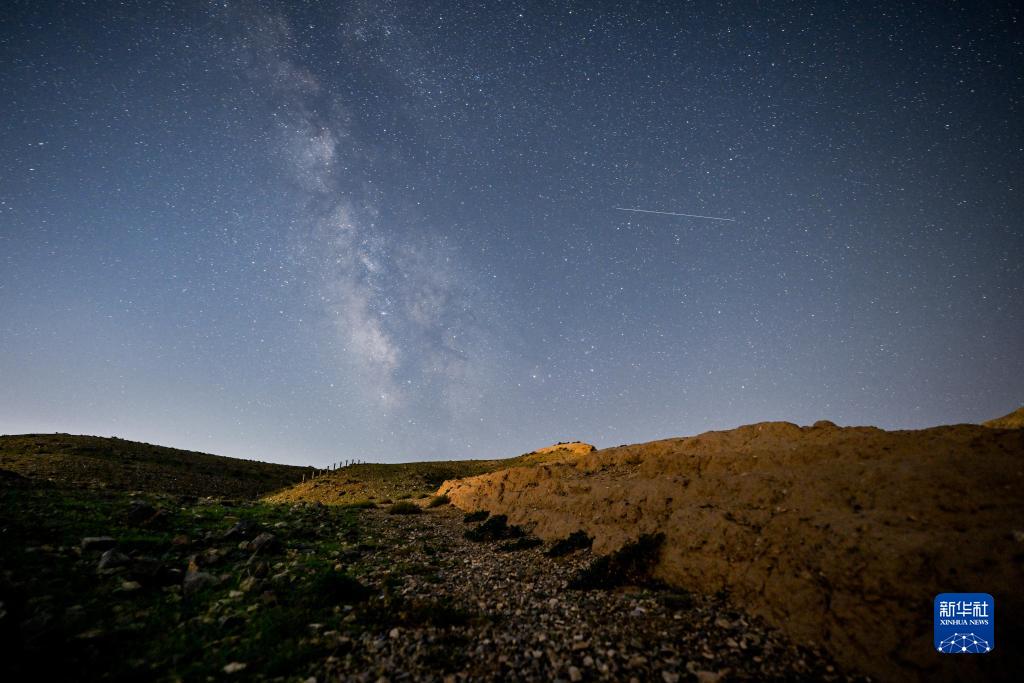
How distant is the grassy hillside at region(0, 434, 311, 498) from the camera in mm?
34156

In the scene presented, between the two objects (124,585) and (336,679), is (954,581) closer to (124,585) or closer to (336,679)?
(336,679)

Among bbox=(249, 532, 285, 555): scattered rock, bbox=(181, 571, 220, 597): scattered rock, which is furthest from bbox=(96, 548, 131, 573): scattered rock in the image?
bbox=(249, 532, 285, 555): scattered rock

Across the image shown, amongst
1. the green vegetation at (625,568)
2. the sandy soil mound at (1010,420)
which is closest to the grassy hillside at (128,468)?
the green vegetation at (625,568)

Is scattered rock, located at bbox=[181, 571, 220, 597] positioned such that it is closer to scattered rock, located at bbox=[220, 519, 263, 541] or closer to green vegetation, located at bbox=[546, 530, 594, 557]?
scattered rock, located at bbox=[220, 519, 263, 541]

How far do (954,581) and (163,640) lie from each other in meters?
12.0

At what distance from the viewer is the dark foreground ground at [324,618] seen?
214 inches

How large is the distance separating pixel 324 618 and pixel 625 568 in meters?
6.82

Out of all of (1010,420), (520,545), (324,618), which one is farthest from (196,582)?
(1010,420)

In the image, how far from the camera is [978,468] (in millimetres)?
7020

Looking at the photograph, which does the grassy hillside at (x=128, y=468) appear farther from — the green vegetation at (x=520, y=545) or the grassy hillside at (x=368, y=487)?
the green vegetation at (x=520, y=545)

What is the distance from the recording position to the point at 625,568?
9500 millimetres

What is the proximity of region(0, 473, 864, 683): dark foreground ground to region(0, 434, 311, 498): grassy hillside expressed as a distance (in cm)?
2708

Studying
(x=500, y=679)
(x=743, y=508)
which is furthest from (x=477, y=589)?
(x=743, y=508)

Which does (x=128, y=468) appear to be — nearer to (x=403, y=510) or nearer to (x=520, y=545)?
(x=403, y=510)
